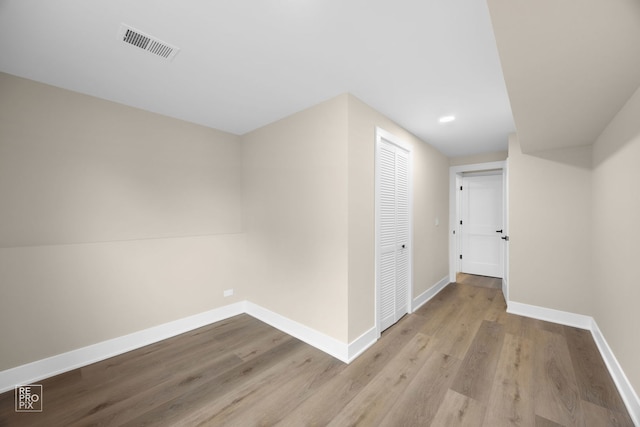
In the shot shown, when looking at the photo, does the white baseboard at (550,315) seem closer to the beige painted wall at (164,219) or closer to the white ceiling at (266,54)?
the beige painted wall at (164,219)

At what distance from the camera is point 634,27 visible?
105 centimetres

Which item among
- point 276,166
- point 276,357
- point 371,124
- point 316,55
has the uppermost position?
point 316,55

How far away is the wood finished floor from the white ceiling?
2.54m

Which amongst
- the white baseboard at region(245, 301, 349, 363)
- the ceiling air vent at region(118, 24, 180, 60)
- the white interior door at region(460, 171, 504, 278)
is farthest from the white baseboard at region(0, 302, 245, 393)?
the white interior door at region(460, 171, 504, 278)

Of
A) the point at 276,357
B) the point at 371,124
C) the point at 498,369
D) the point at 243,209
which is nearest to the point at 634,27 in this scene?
the point at 371,124

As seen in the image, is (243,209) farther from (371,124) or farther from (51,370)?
(51,370)

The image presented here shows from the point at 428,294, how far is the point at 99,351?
4.23 m

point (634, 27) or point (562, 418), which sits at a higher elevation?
point (634, 27)

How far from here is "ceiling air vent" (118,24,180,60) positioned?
5.21ft

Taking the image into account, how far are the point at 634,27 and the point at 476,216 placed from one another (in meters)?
4.71

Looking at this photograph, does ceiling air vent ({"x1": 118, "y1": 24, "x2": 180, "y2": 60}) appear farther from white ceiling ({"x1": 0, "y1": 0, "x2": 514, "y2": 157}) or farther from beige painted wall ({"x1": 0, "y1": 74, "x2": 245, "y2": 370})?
beige painted wall ({"x1": 0, "y1": 74, "x2": 245, "y2": 370})

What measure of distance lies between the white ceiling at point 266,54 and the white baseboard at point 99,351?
96.3 inches

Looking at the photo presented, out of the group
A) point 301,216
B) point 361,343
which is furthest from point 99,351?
point 361,343

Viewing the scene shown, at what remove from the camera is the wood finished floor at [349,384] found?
1.69m
